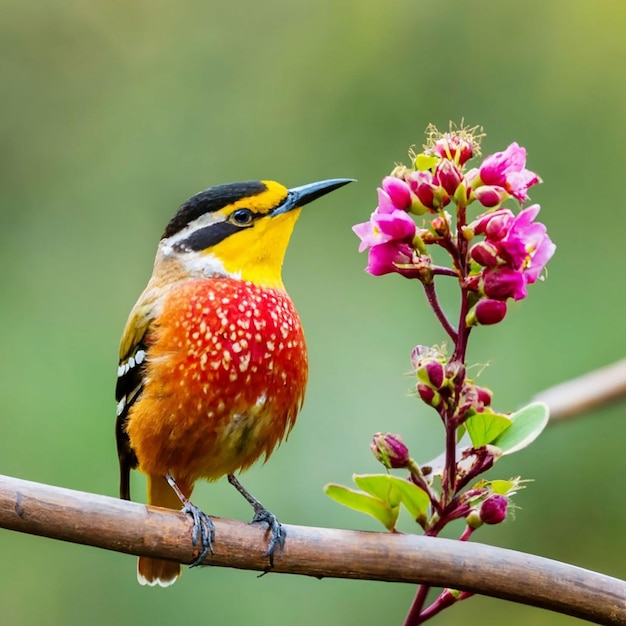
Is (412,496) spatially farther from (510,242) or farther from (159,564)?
(159,564)

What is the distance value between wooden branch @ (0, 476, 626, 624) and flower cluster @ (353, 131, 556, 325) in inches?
19.2

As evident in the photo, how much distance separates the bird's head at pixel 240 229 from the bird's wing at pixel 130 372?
221 mm

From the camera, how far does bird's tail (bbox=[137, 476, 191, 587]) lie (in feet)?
10.7

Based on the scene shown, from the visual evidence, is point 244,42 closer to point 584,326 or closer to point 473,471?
point 584,326

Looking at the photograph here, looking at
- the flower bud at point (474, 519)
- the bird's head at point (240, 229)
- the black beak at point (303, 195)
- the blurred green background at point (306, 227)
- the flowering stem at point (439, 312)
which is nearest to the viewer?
the flowering stem at point (439, 312)

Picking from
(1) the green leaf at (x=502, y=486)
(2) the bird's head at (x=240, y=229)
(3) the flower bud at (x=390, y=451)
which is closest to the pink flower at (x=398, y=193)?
(3) the flower bud at (x=390, y=451)

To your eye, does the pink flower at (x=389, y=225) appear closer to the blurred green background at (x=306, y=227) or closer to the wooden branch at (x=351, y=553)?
the wooden branch at (x=351, y=553)

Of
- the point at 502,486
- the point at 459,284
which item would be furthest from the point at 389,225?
the point at 502,486

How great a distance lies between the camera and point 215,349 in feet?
9.22

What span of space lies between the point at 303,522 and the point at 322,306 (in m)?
1.19

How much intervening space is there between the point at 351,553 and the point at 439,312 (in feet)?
1.89

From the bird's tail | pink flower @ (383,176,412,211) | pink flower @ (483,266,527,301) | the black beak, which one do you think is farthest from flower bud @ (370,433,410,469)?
the bird's tail

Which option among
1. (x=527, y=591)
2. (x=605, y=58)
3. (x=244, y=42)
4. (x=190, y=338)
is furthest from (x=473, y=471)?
(x=244, y=42)

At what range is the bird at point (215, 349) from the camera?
2777 millimetres
